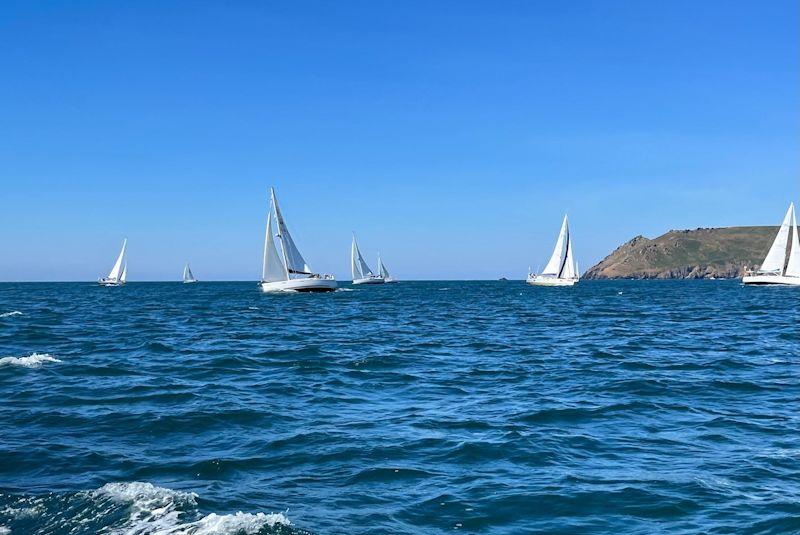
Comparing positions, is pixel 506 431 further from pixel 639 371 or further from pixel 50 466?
pixel 639 371

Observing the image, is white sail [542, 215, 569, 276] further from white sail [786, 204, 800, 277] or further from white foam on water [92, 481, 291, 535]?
white foam on water [92, 481, 291, 535]

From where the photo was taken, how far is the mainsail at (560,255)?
137663mm

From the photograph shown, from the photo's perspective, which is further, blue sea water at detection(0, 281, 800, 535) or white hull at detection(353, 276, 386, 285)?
white hull at detection(353, 276, 386, 285)

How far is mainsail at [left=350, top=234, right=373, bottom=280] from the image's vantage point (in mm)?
162750

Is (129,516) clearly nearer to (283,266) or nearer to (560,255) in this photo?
(283,266)

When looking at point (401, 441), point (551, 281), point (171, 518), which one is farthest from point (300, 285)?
point (171, 518)

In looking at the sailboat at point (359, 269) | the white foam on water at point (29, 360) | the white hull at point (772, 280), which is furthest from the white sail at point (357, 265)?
the white foam on water at point (29, 360)

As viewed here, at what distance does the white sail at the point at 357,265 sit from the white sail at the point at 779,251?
8974 cm

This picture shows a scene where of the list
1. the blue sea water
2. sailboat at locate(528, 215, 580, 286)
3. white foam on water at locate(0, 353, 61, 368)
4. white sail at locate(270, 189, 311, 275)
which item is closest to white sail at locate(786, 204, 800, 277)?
sailboat at locate(528, 215, 580, 286)

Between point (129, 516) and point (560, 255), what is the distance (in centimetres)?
13798

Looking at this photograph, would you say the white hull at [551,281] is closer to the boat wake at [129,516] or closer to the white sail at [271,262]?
the white sail at [271,262]

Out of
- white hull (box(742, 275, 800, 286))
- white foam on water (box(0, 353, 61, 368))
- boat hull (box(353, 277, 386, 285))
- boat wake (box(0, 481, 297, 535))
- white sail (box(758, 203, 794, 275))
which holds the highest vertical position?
white sail (box(758, 203, 794, 275))

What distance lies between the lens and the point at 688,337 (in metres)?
32.7

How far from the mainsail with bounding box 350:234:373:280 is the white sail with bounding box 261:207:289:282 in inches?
2718
